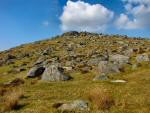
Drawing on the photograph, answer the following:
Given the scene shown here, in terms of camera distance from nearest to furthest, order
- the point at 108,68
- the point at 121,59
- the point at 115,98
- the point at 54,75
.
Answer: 1. the point at 115,98
2. the point at 54,75
3. the point at 108,68
4. the point at 121,59

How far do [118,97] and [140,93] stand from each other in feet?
11.3

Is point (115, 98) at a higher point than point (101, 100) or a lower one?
lower

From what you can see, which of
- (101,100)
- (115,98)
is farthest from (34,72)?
(101,100)

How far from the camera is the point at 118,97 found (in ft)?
98.7

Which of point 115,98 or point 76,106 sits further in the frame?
point 115,98

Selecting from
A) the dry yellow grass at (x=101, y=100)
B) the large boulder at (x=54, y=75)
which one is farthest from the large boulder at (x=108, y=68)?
the dry yellow grass at (x=101, y=100)

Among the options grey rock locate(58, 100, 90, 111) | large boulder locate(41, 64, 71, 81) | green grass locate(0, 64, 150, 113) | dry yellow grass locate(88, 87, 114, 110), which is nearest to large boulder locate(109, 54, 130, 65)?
large boulder locate(41, 64, 71, 81)

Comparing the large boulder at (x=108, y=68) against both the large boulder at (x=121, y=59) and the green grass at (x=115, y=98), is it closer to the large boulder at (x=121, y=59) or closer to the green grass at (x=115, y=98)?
the large boulder at (x=121, y=59)

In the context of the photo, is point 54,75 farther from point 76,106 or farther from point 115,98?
point 76,106

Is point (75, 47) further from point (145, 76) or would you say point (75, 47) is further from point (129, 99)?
point (129, 99)

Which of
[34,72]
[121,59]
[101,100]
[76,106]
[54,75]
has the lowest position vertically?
[76,106]

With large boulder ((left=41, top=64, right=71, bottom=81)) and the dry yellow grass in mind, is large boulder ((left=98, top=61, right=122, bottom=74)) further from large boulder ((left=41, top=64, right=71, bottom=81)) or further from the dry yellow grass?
the dry yellow grass

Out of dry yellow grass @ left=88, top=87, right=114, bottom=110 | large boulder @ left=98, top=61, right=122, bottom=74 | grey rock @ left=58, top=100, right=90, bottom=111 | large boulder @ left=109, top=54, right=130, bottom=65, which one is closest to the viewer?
grey rock @ left=58, top=100, right=90, bottom=111

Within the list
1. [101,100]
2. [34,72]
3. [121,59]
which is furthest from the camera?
[121,59]
